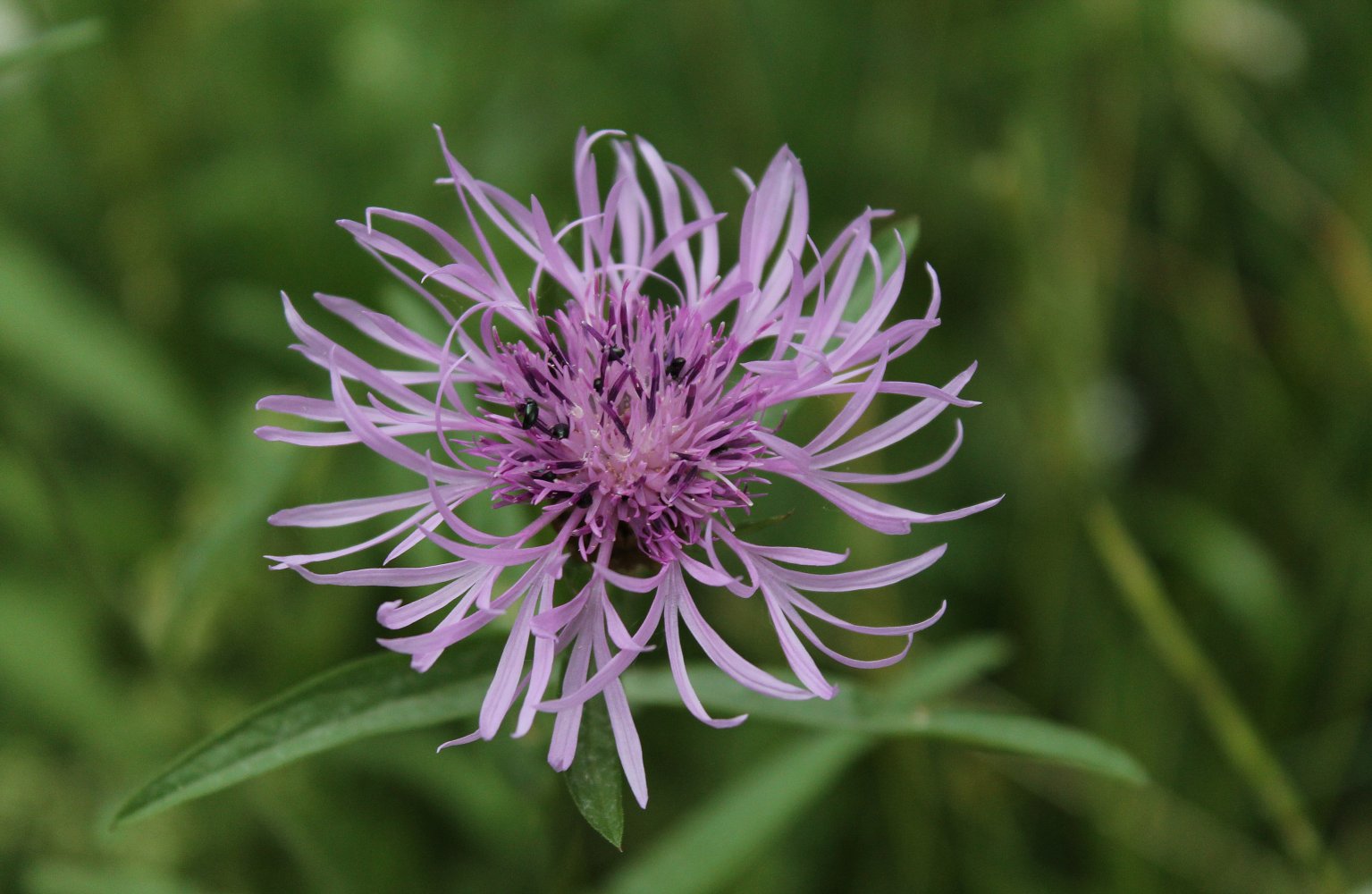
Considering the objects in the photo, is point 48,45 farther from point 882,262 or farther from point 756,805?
point 756,805

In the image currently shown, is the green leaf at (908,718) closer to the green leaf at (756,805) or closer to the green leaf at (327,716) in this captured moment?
the green leaf at (756,805)

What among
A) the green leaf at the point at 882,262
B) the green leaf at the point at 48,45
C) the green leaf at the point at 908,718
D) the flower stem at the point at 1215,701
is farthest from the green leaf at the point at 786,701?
the green leaf at the point at 48,45

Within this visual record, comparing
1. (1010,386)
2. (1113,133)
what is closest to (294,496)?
(1010,386)

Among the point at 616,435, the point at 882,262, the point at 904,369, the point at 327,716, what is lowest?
the point at 904,369

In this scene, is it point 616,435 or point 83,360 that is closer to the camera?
point 616,435

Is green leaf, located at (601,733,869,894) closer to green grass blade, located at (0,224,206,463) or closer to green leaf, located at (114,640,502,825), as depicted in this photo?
green leaf, located at (114,640,502,825)

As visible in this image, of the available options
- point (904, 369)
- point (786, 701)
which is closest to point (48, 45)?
point (786, 701)
